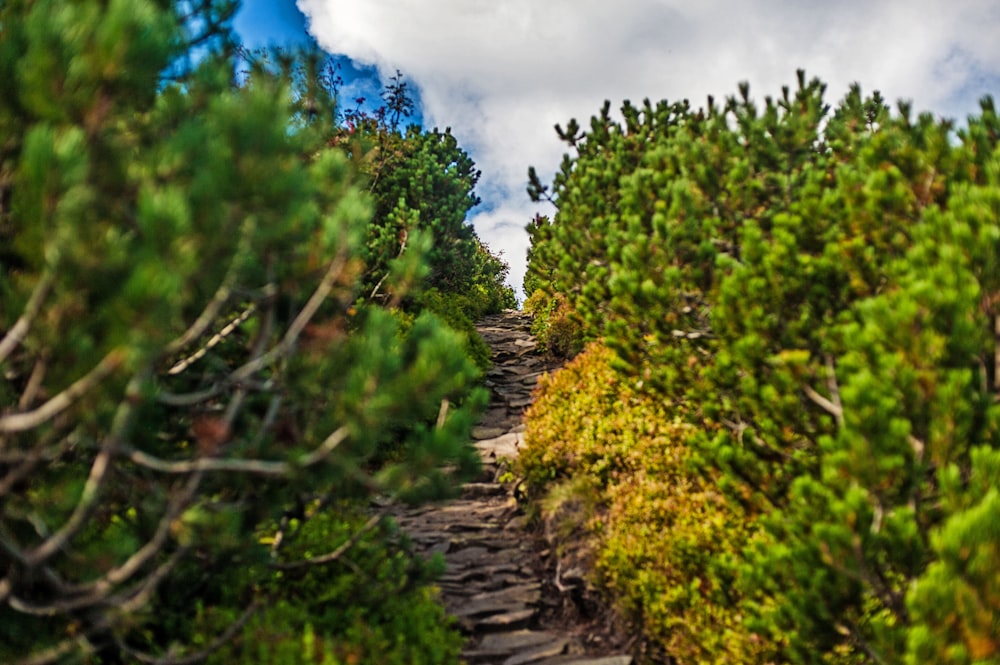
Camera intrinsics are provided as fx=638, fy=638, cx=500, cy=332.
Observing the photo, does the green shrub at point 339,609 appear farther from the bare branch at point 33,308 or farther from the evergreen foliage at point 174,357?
the bare branch at point 33,308

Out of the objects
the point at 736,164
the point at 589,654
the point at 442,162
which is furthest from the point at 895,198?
the point at 442,162

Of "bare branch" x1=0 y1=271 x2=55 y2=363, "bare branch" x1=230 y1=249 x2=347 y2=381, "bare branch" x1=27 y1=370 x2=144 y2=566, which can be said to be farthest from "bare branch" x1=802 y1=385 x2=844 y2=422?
"bare branch" x1=0 y1=271 x2=55 y2=363

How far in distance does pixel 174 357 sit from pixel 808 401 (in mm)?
5141

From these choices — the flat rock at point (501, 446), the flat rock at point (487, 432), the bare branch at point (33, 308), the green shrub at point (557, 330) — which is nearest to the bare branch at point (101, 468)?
the bare branch at point (33, 308)

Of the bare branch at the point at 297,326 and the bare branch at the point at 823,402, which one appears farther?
the bare branch at the point at 823,402

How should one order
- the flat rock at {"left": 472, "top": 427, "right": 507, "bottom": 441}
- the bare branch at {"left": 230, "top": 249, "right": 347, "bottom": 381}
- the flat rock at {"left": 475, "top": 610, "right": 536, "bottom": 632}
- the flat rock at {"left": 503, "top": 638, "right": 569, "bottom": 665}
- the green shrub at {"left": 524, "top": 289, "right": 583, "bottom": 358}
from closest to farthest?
the bare branch at {"left": 230, "top": 249, "right": 347, "bottom": 381} → the flat rock at {"left": 503, "top": 638, "right": 569, "bottom": 665} → the flat rock at {"left": 475, "top": 610, "right": 536, "bottom": 632} → the flat rock at {"left": 472, "top": 427, "right": 507, "bottom": 441} → the green shrub at {"left": 524, "top": 289, "right": 583, "bottom": 358}

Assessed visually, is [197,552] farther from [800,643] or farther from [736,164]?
[736,164]

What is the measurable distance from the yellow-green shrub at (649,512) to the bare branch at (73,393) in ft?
15.9

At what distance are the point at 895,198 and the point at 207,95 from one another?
527 cm

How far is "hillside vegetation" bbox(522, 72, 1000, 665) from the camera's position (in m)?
3.84

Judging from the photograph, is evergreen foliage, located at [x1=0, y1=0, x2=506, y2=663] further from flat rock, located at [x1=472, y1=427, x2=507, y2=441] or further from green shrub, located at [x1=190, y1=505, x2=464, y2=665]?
flat rock, located at [x1=472, y1=427, x2=507, y2=441]

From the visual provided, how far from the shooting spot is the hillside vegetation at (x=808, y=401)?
3.84 metres

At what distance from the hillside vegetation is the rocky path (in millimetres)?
927

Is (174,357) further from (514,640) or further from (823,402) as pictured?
(514,640)
